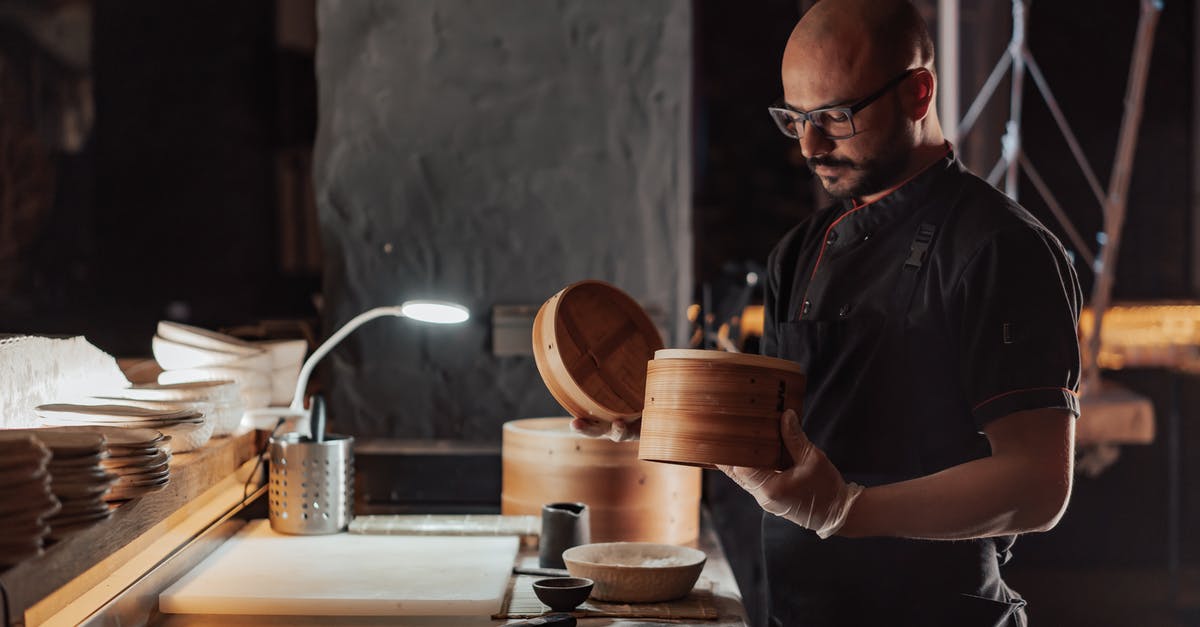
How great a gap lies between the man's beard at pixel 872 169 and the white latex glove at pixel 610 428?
0.63 meters

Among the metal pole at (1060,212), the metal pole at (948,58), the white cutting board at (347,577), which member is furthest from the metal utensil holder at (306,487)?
the metal pole at (1060,212)

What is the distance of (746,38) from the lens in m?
6.27

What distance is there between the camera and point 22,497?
1.53 m

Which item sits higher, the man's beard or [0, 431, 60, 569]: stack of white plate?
the man's beard

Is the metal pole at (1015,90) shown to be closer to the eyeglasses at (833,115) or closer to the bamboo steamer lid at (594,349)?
the bamboo steamer lid at (594,349)

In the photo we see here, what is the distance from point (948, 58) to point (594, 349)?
3.33 meters

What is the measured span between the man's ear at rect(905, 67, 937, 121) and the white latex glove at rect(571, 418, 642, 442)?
2.73 feet

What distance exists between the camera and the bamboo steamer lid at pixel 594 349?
2.30 meters

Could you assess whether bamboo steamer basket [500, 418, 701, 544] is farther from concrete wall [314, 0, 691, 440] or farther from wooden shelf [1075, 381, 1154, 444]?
wooden shelf [1075, 381, 1154, 444]

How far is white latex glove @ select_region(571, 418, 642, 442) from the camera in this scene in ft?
7.59

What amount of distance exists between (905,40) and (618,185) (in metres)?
1.48

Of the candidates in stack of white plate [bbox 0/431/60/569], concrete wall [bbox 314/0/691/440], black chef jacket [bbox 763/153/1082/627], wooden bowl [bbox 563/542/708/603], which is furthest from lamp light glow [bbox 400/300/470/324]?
stack of white plate [bbox 0/431/60/569]

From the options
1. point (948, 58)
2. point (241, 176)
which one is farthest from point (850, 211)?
point (241, 176)

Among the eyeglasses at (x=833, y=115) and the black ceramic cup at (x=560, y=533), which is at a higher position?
the eyeglasses at (x=833, y=115)
